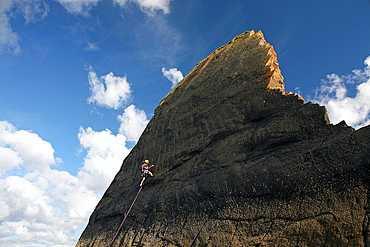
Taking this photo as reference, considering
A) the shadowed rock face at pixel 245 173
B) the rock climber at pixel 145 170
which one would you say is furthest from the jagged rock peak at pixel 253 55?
the rock climber at pixel 145 170

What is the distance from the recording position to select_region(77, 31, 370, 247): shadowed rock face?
222 inches

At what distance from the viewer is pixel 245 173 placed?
733 centimetres

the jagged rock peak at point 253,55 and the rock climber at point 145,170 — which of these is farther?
the rock climber at point 145,170

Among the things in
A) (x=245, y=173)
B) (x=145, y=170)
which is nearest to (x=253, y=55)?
(x=245, y=173)

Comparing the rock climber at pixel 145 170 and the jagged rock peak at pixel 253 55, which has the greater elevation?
the jagged rock peak at pixel 253 55

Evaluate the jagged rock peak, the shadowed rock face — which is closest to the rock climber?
the shadowed rock face

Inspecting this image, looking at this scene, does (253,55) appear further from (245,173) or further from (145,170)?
(145,170)

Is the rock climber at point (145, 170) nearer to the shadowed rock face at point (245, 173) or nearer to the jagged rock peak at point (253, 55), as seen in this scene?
the shadowed rock face at point (245, 173)

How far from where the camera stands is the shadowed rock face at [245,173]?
5.64m

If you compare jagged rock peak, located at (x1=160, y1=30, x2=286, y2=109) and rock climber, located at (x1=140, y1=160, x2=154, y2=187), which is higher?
jagged rock peak, located at (x1=160, y1=30, x2=286, y2=109)

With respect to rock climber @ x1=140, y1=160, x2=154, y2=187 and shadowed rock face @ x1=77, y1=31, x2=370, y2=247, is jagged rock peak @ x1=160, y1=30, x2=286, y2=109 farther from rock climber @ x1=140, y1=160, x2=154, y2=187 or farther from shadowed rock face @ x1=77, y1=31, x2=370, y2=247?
rock climber @ x1=140, y1=160, x2=154, y2=187

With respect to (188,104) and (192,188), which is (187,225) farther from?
(188,104)

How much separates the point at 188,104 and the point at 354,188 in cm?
806

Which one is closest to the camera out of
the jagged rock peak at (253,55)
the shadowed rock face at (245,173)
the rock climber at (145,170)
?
the shadowed rock face at (245,173)
